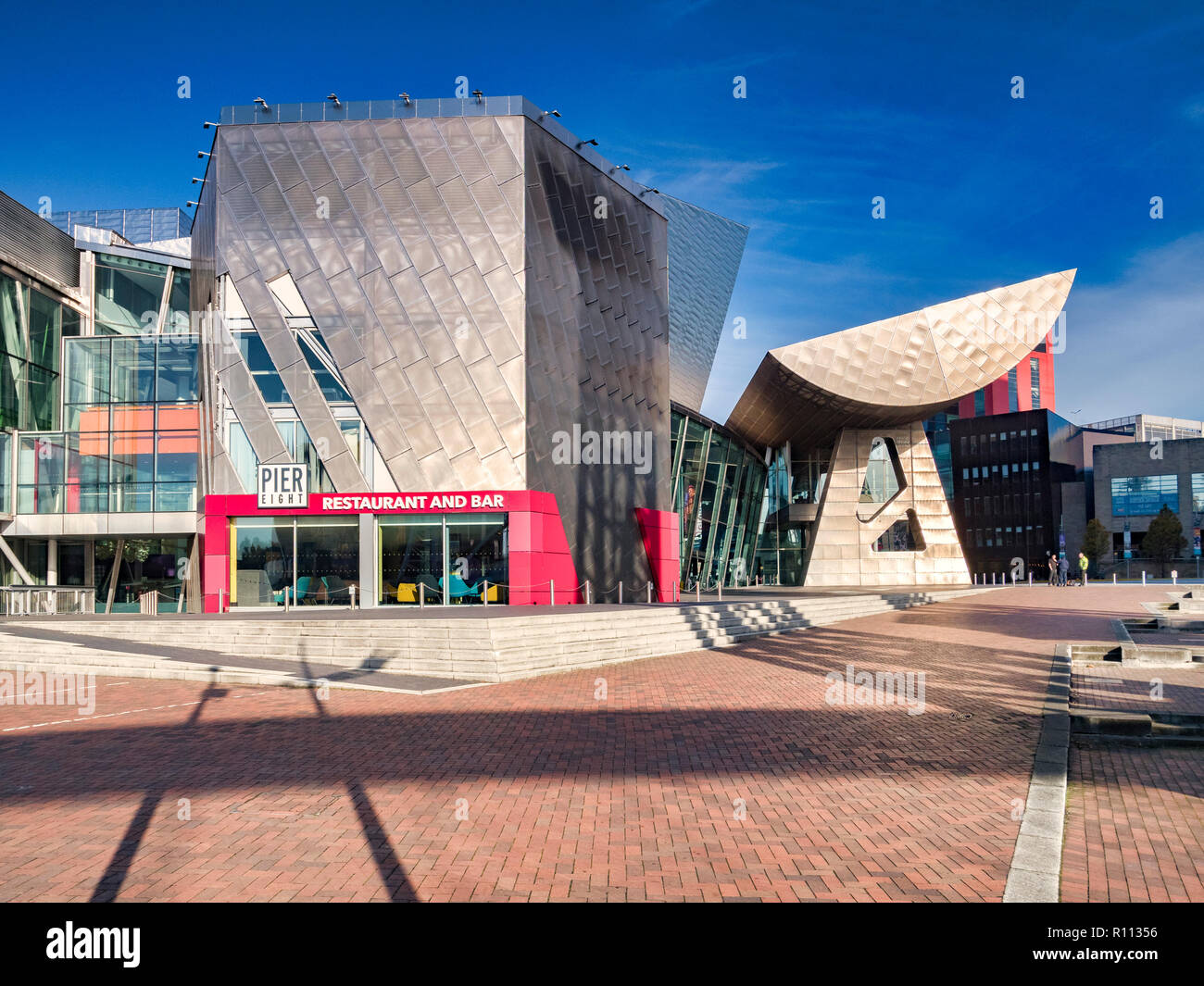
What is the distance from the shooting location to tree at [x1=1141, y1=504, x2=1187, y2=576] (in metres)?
76.1

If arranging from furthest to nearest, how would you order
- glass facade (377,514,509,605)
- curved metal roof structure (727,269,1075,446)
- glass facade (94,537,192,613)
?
curved metal roof structure (727,269,1075,446) → glass facade (94,537,192,613) → glass facade (377,514,509,605)

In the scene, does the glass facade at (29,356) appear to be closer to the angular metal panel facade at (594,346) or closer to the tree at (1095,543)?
the angular metal panel facade at (594,346)

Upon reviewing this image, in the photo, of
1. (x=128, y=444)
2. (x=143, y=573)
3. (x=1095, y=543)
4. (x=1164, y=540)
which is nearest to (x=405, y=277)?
(x=128, y=444)

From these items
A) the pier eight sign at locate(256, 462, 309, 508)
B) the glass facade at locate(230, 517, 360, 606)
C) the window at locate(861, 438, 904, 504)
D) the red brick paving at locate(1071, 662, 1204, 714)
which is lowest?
the red brick paving at locate(1071, 662, 1204, 714)

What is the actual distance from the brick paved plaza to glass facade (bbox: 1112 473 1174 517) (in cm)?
8659

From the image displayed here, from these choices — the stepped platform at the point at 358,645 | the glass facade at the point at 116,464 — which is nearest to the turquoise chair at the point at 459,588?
the stepped platform at the point at 358,645

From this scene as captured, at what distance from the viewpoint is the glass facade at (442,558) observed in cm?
2722

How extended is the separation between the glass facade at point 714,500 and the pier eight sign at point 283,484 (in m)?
20.7

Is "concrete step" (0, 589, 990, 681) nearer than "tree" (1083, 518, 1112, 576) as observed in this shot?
A: Yes

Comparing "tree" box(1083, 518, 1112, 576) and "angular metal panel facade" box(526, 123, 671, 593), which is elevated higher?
"angular metal panel facade" box(526, 123, 671, 593)

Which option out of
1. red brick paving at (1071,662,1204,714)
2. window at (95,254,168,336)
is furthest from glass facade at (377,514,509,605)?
red brick paving at (1071,662,1204,714)

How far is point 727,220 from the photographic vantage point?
209 feet

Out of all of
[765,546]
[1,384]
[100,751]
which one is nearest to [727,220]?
[765,546]

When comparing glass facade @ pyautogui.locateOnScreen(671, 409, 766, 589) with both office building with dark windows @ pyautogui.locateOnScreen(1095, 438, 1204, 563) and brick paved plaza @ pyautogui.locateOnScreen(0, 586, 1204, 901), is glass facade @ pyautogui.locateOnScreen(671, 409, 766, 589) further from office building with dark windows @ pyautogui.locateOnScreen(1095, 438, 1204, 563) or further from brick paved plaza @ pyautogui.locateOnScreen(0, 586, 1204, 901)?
office building with dark windows @ pyautogui.locateOnScreen(1095, 438, 1204, 563)
